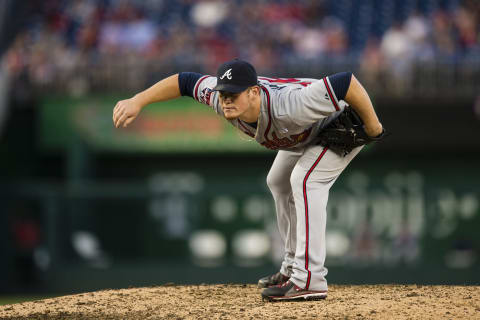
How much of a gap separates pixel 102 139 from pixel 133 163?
0.92 metres

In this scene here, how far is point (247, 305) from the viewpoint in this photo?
4711 millimetres

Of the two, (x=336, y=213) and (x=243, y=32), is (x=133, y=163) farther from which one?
(x=336, y=213)

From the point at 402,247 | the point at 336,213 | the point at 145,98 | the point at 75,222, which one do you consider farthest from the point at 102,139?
the point at 145,98

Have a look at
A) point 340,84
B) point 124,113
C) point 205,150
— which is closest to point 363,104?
point 340,84

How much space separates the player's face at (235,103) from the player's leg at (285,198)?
0.73m

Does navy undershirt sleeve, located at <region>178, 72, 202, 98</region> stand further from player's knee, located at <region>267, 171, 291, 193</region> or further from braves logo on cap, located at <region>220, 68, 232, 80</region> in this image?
player's knee, located at <region>267, 171, 291, 193</region>

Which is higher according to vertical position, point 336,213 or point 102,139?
point 102,139

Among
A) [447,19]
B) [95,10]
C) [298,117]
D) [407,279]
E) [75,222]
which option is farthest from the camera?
[95,10]

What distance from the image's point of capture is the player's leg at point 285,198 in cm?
494

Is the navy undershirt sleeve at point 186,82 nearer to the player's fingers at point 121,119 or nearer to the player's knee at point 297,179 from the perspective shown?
the player's fingers at point 121,119

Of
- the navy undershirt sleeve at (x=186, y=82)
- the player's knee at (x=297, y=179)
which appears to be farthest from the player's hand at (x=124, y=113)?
the player's knee at (x=297, y=179)

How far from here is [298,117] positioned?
4312 millimetres

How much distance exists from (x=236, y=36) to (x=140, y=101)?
8.94 m

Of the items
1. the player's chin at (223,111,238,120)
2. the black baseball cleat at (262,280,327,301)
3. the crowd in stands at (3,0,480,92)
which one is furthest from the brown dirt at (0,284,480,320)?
the crowd in stands at (3,0,480,92)
